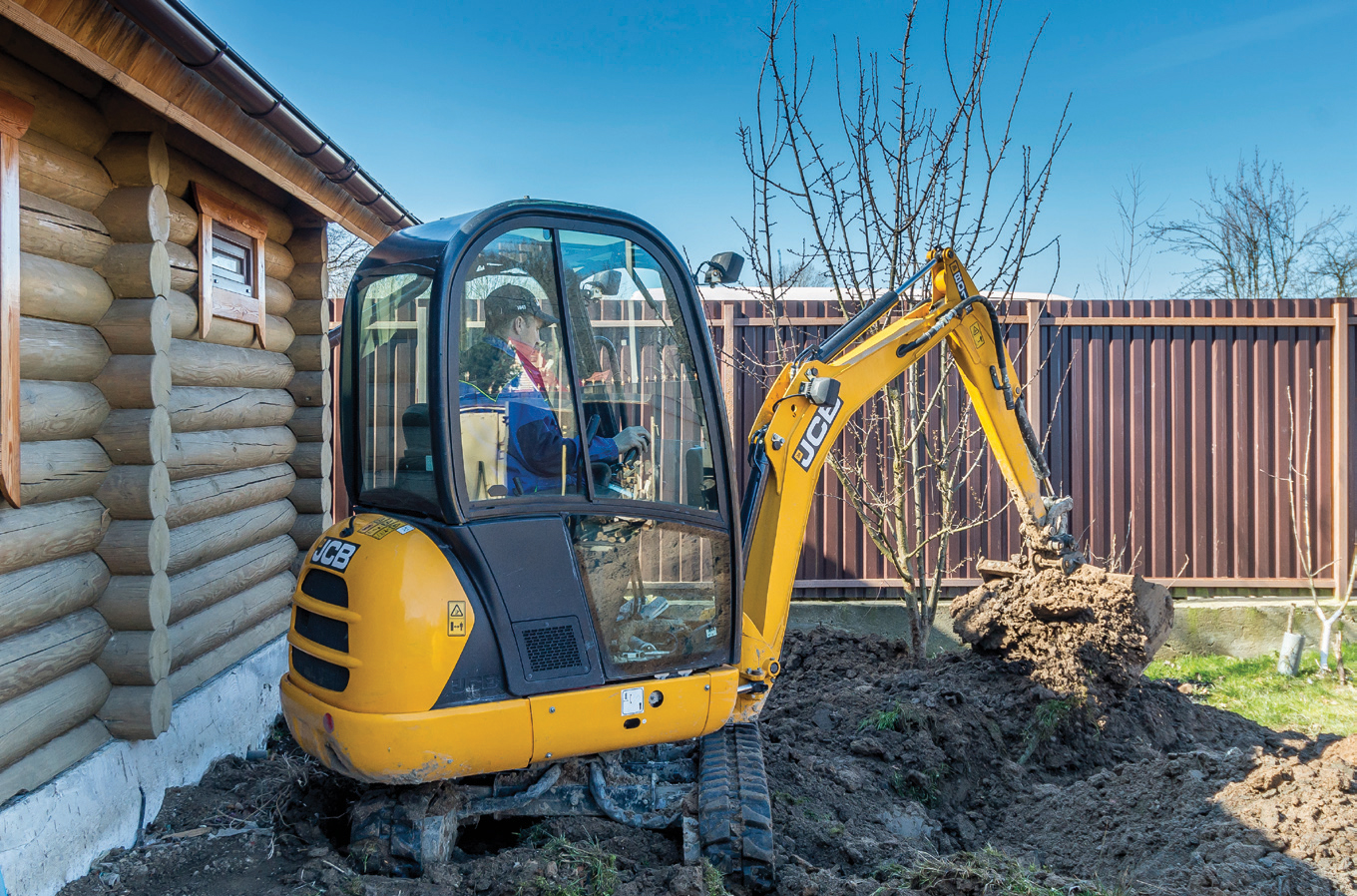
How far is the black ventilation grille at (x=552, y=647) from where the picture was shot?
3.16 metres

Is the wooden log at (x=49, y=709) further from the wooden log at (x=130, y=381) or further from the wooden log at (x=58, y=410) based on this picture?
the wooden log at (x=130, y=381)

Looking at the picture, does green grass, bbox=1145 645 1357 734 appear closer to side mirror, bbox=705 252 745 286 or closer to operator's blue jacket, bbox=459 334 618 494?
side mirror, bbox=705 252 745 286

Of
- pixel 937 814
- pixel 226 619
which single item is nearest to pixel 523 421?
pixel 226 619

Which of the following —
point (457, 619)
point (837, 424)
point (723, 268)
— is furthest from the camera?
point (837, 424)

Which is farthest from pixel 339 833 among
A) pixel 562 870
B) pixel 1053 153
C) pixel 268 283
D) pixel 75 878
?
pixel 1053 153

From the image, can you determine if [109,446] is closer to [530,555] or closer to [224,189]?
[224,189]

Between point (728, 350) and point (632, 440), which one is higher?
point (728, 350)

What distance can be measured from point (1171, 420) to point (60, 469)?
26.9ft

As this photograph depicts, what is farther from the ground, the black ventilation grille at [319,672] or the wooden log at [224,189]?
the wooden log at [224,189]

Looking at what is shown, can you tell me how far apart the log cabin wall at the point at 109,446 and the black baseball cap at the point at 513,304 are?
1771 mm

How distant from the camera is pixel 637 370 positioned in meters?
3.40

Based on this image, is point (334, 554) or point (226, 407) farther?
point (226, 407)

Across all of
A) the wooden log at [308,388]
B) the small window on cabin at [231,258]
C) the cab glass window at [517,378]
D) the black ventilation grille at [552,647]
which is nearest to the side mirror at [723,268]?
the cab glass window at [517,378]

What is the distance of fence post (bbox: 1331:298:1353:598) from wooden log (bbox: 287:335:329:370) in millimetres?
8518
